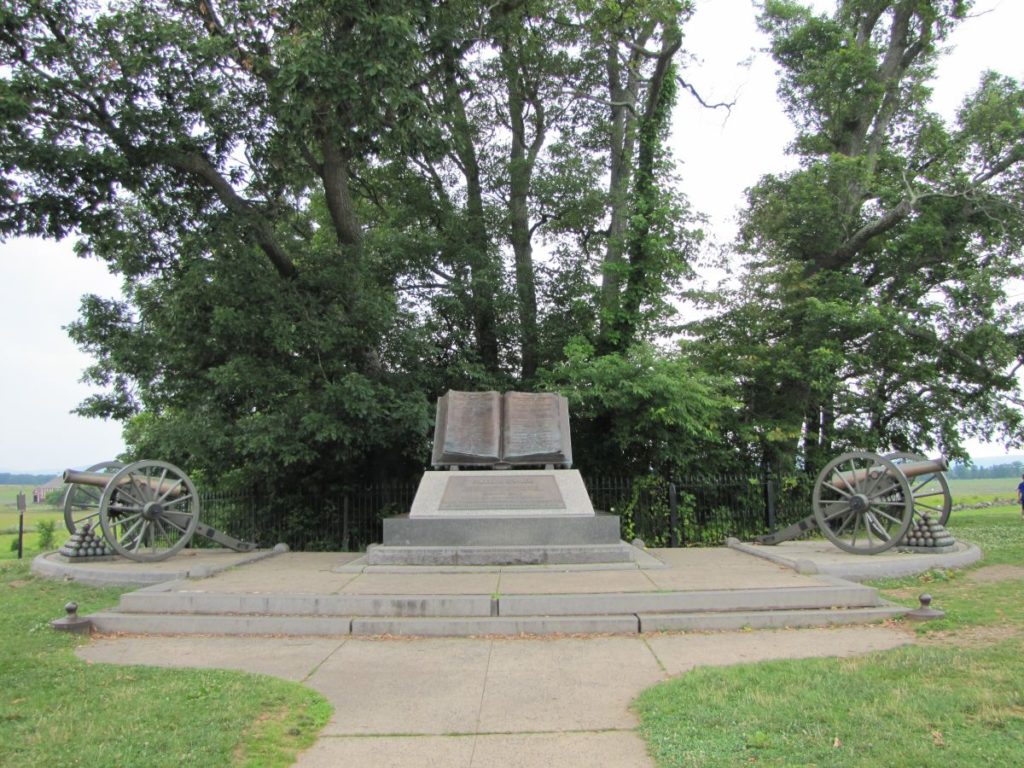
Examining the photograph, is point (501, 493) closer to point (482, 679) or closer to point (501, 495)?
point (501, 495)

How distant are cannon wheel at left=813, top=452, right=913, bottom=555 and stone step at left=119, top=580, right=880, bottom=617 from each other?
10.0 ft

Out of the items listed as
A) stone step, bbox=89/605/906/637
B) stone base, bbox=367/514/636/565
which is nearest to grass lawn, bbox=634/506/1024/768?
stone step, bbox=89/605/906/637

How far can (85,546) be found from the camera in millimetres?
10695

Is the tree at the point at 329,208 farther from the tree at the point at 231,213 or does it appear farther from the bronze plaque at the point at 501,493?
the bronze plaque at the point at 501,493

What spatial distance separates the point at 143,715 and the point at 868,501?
9.34 meters

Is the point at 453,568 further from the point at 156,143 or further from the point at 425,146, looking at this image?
the point at 156,143

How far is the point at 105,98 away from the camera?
1191 cm

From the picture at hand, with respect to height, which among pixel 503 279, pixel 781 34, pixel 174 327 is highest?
pixel 781 34

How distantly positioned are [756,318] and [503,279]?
6305 millimetres

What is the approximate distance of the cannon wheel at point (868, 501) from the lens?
32.3 feet

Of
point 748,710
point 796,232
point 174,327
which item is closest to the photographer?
point 748,710

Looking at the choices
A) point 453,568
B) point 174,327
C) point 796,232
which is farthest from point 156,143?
point 796,232

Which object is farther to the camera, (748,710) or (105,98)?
(105,98)

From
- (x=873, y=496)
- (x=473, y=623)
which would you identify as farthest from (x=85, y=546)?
(x=873, y=496)
